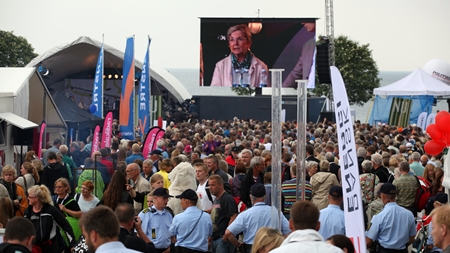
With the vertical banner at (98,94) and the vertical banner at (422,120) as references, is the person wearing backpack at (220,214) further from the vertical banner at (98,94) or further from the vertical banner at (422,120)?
the vertical banner at (422,120)

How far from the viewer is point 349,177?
589cm

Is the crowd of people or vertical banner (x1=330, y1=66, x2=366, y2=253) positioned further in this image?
vertical banner (x1=330, y1=66, x2=366, y2=253)

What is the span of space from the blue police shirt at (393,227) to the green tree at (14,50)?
56.7 metres

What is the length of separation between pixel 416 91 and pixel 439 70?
11.4 meters

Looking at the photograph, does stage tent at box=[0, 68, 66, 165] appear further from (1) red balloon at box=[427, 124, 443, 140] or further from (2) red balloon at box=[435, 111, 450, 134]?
(2) red balloon at box=[435, 111, 450, 134]

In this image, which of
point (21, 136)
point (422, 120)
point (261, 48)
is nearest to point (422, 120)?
point (422, 120)

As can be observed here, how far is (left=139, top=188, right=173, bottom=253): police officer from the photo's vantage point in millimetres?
7984

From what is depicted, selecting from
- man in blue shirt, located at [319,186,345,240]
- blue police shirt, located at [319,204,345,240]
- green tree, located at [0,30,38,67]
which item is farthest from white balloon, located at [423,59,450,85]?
green tree, located at [0,30,38,67]

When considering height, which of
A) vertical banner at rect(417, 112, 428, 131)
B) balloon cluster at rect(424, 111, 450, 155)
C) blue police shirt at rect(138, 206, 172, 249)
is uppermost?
vertical banner at rect(417, 112, 428, 131)

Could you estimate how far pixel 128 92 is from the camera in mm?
21125

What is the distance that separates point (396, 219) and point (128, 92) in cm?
1395

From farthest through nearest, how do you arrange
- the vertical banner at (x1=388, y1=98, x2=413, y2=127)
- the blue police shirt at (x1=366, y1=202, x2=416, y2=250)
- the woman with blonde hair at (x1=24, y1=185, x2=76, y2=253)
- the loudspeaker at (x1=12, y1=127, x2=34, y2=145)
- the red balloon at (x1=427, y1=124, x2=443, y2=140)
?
the vertical banner at (x1=388, y1=98, x2=413, y2=127) < the loudspeaker at (x1=12, y1=127, x2=34, y2=145) < the red balloon at (x1=427, y1=124, x2=443, y2=140) < the blue police shirt at (x1=366, y1=202, x2=416, y2=250) < the woman with blonde hair at (x1=24, y1=185, x2=76, y2=253)

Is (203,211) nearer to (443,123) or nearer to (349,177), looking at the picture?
(349,177)

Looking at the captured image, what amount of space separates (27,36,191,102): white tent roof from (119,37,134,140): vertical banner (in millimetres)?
14080
